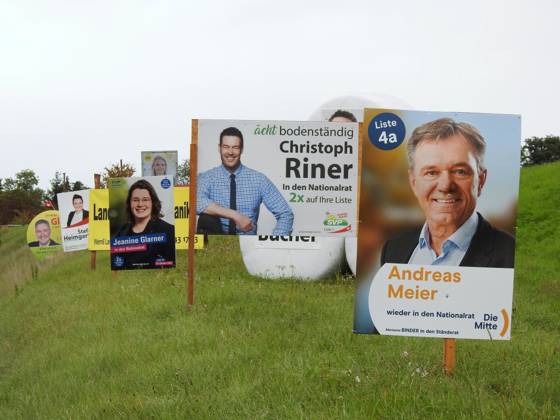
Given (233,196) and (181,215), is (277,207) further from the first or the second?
(181,215)

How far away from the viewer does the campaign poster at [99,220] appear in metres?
15.2

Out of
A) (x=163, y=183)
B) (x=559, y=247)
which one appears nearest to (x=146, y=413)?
(x=163, y=183)

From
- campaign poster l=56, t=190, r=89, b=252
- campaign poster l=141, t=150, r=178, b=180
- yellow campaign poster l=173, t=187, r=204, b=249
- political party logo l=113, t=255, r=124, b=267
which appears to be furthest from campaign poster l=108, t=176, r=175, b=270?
campaign poster l=141, t=150, r=178, b=180

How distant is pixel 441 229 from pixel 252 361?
206 cm

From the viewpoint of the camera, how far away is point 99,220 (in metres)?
15.4

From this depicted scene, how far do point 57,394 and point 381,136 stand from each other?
3.68 metres

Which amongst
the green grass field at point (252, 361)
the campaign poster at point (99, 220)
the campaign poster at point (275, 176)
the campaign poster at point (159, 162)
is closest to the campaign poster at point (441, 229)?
the green grass field at point (252, 361)

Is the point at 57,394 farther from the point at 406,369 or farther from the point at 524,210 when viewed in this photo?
the point at 524,210

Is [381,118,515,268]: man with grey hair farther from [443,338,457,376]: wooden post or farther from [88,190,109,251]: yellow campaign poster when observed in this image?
[88,190,109,251]: yellow campaign poster

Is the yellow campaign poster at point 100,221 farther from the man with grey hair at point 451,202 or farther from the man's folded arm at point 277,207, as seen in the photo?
the man with grey hair at point 451,202

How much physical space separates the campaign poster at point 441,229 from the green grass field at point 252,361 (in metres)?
0.50

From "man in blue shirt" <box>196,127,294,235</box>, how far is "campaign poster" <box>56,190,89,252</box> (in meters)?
8.46

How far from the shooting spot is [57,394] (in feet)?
21.6

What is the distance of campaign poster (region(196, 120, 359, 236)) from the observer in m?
9.23
